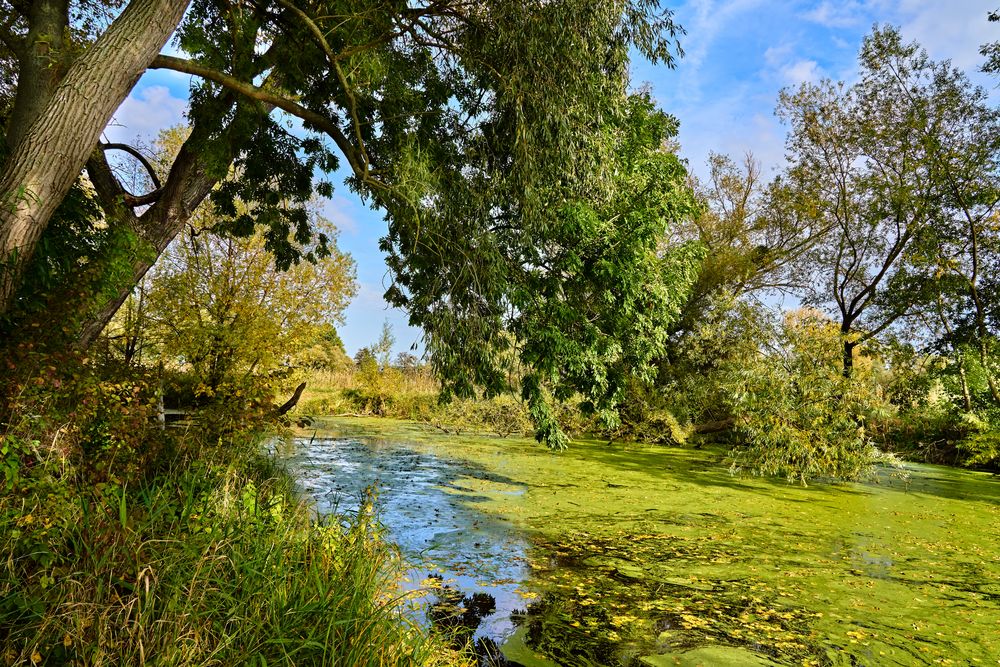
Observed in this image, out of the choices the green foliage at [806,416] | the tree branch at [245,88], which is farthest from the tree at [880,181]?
the tree branch at [245,88]

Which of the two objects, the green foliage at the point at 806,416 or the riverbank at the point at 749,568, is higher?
the green foliage at the point at 806,416

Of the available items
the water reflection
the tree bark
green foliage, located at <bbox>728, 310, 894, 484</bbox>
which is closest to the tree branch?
the tree bark

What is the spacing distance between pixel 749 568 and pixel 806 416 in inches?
245

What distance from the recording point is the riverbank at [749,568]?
154 inches

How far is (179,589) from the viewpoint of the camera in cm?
270

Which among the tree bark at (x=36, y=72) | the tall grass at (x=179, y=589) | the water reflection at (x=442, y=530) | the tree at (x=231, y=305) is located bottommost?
the water reflection at (x=442, y=530)

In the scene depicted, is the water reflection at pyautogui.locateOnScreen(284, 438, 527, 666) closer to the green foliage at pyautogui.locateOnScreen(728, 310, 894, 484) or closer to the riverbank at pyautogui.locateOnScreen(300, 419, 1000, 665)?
the riverbank at pyautogui.locateOnScreen(300, 419, 1000, 665)

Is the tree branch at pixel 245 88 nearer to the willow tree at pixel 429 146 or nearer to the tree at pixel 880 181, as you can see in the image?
the willow tree at pixel 429 146

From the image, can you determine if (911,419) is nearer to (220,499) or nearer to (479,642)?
(479,642)

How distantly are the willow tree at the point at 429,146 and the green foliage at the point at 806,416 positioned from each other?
12.5 ft

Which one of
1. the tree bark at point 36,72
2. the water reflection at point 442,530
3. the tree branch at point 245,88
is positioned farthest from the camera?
the tree branch at point 245,88

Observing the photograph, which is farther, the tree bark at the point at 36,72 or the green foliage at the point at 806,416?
the green foliage at the point at 806,416

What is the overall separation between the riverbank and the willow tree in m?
1.81

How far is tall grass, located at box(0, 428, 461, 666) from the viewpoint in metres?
2.45
